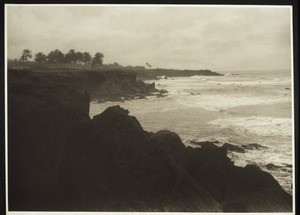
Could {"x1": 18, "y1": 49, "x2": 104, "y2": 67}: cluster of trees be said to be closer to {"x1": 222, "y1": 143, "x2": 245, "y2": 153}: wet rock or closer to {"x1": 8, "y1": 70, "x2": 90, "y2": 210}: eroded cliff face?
{"x1": 8, "y1": 70, "x2": 90, "y2": 210}: eroded cliff face

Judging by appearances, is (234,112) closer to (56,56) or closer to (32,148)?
(56,56)

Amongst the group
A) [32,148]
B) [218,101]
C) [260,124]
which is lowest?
[32,148]

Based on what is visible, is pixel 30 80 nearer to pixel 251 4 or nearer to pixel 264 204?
pixel 251 4

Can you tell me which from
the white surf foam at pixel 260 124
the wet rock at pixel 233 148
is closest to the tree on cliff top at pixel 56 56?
the white surf foam at pixel 260 124

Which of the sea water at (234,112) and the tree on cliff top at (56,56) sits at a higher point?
the tree on cliff top at (56,56)

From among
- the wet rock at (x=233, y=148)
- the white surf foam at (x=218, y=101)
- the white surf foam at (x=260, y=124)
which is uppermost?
the white surf foam at (x=218, y=101)

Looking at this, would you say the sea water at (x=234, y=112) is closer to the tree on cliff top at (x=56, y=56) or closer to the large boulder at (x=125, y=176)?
the large boulder at (x=125, y=176)

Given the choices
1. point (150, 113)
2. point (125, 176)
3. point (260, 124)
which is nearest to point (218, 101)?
point (260, 124)

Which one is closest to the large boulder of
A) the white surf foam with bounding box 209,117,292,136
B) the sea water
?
the sea water
